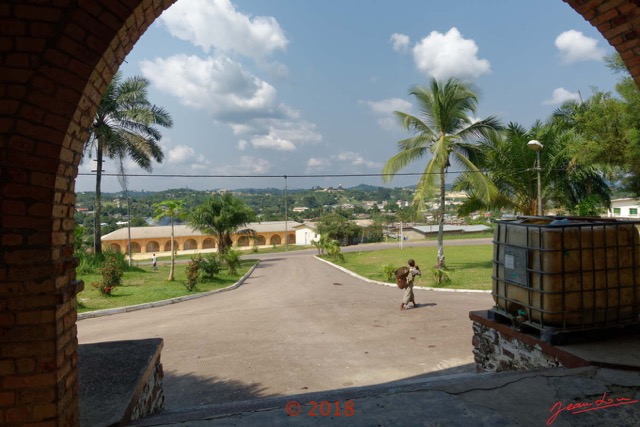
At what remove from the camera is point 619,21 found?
3441 mm

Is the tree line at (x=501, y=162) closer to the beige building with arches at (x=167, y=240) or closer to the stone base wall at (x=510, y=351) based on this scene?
the stone base wall at (x=510, y=351)

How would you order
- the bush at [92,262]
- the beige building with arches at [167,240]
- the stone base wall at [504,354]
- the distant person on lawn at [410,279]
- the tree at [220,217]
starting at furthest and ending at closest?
1. the beige building with arches at [167,240]
2. the tree at [220,217]
3. the bush at [92,262]
4. the distant person on lawn at [410,279]
5. the stone base wall at [504,354]

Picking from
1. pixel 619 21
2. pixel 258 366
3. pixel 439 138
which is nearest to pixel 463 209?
pixel 439 138

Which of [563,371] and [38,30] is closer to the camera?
[38,30]

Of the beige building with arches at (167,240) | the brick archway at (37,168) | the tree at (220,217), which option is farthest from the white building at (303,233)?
the brick archway at (37,168)

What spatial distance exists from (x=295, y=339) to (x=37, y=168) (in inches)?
267

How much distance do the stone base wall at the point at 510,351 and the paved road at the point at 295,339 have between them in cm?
120

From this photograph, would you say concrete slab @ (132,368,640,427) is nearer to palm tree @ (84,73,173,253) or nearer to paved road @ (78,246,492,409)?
paved road @ (78,246,492,409)

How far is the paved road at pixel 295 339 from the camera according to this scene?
615 cm

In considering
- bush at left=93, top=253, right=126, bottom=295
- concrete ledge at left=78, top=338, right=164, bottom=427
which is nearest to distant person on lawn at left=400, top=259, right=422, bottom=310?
concrete ledge at left=78, top=338, right=164, bottom=427

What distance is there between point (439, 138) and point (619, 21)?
1522 cm

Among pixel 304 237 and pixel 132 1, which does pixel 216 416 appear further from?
pixel 304 237

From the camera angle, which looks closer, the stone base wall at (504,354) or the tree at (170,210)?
the stone base wall at (504,354)

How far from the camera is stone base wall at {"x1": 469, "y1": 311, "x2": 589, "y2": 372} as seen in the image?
4184 mm
